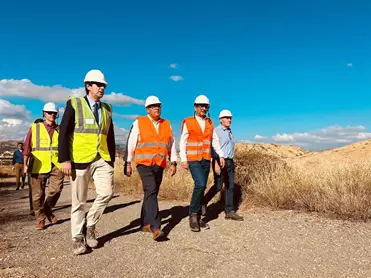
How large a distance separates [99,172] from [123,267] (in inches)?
55.1

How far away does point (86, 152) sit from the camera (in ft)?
15.5

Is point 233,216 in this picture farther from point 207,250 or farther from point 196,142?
point 207,250

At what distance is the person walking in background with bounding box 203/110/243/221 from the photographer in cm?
674

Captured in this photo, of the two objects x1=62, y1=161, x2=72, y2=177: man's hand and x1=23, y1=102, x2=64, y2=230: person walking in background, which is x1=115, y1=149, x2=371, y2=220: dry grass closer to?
x1=23, y1=102, x2=64, y2=230: person walking in background

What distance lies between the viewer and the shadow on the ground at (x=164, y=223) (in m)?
5.55

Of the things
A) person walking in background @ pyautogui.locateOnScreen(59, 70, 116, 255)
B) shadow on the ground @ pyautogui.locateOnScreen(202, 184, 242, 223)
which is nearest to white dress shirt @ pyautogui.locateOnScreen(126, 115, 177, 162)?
person walking in background @ pyautogui.locateOnScreen(59, 70, 116, 255)

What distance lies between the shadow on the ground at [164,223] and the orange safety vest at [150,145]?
1261 millimetres

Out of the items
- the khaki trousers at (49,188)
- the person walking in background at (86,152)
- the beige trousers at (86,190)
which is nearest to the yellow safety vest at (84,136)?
the person walking in background at (86,152)

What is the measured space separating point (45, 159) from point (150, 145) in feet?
8.24

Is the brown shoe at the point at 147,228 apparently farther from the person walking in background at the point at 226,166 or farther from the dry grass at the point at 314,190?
the dry grass at the point at 314,190

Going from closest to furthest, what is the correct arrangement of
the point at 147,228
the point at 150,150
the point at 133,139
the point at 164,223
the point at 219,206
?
the point at 150,150 → the point at 133,139 → the point at 147,228 → the point at 164,223 → the point at 219,206

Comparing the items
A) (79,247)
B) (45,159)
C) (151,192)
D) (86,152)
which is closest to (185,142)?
(151,192)

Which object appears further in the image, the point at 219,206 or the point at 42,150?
the point at 219,206

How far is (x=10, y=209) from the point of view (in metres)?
8.92
